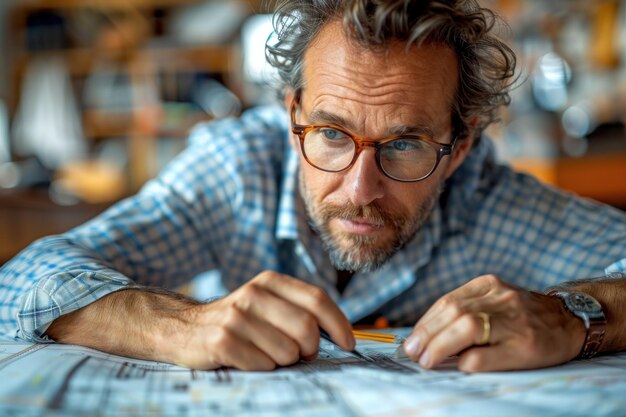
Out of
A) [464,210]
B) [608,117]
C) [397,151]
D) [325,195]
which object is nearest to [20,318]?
[325,195]

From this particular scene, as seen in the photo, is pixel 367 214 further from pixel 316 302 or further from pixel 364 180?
pixel 316 302

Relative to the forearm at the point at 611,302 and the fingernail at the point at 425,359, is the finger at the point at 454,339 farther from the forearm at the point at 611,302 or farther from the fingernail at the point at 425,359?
the forearm at the point at 611,302

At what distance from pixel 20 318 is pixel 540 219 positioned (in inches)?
38.9

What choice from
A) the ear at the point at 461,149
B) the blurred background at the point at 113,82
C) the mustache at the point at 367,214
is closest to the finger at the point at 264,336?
the mustache at the point at 367,214

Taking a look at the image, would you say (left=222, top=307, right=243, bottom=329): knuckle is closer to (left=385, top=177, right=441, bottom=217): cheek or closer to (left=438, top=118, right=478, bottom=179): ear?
(left=385, top=177, right=441, bottom=217): cheek

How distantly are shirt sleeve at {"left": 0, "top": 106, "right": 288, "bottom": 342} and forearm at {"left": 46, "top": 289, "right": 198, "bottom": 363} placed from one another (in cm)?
2

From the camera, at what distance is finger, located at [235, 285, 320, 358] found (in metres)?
0.73

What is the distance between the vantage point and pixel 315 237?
1.33 m

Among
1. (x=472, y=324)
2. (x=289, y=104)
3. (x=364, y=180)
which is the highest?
(x=289, y=104)

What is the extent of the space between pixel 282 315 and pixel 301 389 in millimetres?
102

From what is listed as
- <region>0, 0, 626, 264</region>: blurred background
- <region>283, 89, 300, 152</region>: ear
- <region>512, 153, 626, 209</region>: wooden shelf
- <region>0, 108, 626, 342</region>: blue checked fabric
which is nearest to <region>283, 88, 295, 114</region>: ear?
<region>283, 89, 300, 152</region>: ear

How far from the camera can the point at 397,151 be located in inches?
42.1

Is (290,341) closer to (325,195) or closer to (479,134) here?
(325,195)

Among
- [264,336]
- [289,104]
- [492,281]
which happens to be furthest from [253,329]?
[289,104]
